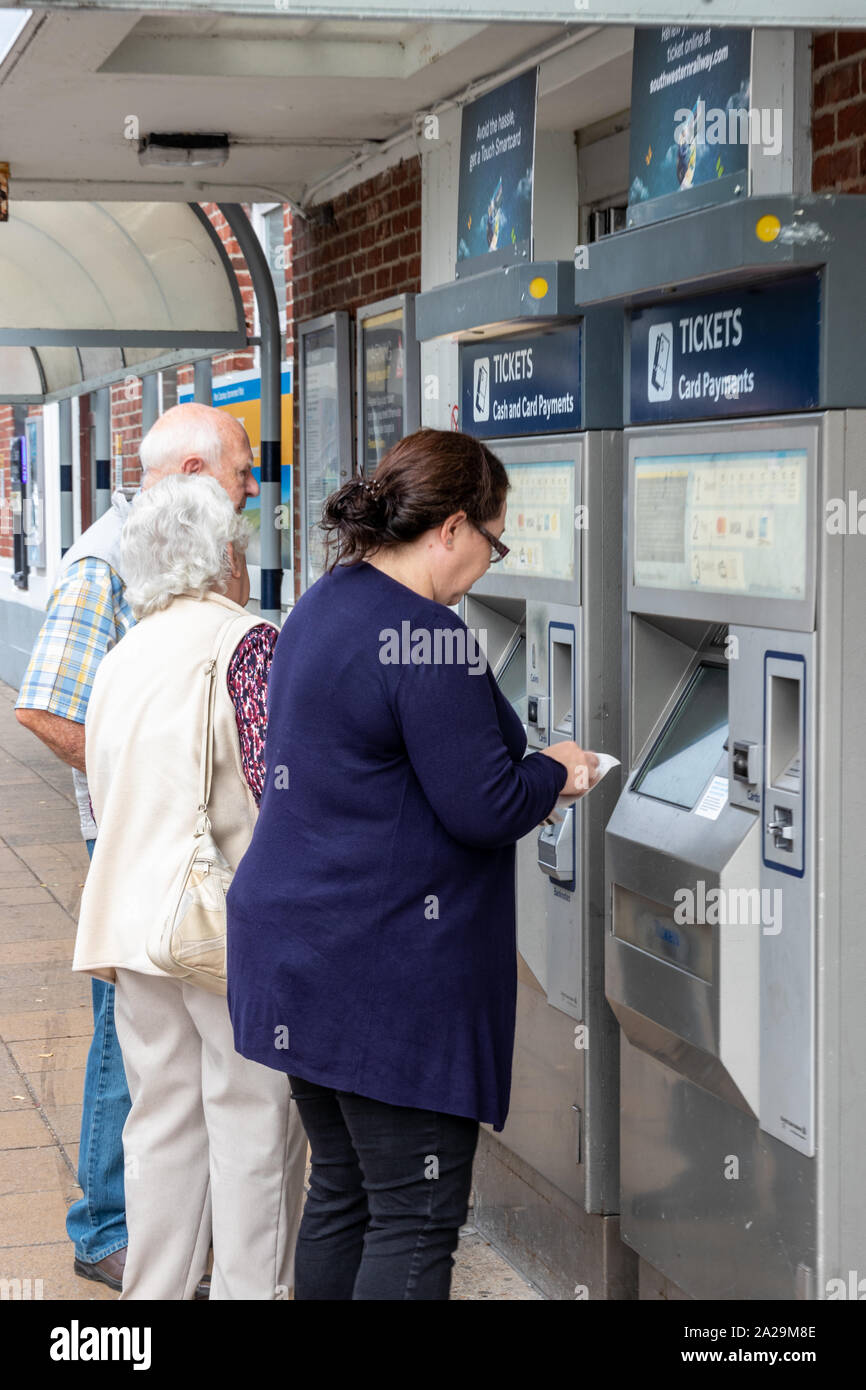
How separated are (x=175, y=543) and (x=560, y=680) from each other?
955mm

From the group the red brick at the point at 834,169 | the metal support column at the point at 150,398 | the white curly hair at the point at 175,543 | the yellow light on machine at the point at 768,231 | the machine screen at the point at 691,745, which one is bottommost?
the machine screen at the point at 691,745

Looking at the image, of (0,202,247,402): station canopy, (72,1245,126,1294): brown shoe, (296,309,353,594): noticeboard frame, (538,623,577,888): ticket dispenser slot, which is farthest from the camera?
(0,202,247,402): station canopy

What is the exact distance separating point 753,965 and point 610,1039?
868mm

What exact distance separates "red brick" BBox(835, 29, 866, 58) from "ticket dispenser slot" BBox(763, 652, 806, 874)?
117 centimetres

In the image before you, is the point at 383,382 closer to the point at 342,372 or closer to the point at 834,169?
the point at 342,372

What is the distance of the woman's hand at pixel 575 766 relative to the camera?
269 cm

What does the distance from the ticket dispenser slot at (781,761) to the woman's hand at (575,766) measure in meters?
0.30

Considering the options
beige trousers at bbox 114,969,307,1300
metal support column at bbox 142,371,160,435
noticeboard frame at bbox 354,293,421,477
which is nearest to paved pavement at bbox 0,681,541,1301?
beige trousers at bbox 114,969,307,1300

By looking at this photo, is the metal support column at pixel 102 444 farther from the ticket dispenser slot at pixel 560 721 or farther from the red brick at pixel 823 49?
the red brick at pixel 823 49

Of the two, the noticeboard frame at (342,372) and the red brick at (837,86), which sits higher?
the red brick at (837,86)

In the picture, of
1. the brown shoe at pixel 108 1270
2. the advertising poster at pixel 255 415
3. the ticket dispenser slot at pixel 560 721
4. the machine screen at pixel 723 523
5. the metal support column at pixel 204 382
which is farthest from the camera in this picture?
the metal support column at pixel 204 382

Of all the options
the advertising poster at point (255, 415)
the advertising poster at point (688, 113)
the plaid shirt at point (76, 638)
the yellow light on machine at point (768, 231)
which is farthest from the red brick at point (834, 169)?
the advertising poster at point (255, 415)

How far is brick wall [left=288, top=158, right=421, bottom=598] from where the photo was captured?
17.5 feet

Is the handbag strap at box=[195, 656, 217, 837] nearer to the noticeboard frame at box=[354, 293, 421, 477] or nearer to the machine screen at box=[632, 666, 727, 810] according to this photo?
the machine screen at box=[632, 666, 727, 810]
